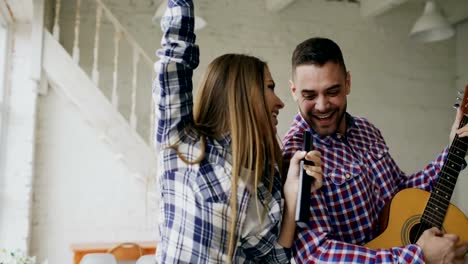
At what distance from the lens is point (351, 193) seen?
1.37 meters

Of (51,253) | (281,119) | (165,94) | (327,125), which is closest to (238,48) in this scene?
(281,119)

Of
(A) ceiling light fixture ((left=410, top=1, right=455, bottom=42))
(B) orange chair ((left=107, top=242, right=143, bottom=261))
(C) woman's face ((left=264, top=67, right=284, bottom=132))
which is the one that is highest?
(A) ceiling light fixture ((left=410, top=1, right=455, bottom=42))

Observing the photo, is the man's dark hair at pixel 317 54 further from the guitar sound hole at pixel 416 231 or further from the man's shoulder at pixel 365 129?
the guitar sound hole at pixel 416 231

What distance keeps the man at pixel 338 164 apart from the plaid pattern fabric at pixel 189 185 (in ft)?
0.56

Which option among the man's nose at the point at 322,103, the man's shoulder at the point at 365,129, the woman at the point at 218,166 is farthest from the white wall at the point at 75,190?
the woman at the point at 218,166

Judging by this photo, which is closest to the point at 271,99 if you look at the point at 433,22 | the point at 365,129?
the point at 365,129

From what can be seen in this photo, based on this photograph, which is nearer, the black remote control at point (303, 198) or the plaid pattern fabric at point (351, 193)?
the black remote control at point (303, 198)

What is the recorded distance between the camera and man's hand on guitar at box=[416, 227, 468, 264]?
1.21 m

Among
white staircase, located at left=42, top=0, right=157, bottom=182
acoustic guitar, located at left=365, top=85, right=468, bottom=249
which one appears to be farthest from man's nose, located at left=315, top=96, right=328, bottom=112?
white staircase, located at left=42, top=0, right=157, bottom=182

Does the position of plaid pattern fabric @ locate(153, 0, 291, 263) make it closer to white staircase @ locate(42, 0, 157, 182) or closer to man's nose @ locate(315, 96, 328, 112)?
man's nose @ locate(315, 96, 328, 112)

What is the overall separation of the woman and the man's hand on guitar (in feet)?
1.17

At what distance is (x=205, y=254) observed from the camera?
1044 millimetres

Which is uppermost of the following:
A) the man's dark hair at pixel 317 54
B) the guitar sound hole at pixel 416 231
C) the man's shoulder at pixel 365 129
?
the man's dark hair at pixel 317 54

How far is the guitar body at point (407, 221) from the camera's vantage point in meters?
1.40
